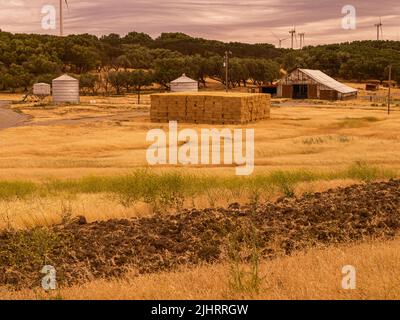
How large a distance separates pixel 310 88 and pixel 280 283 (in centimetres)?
8109

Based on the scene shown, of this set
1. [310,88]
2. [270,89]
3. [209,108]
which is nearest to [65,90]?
[209,108]

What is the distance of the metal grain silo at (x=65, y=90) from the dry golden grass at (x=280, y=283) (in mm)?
69499

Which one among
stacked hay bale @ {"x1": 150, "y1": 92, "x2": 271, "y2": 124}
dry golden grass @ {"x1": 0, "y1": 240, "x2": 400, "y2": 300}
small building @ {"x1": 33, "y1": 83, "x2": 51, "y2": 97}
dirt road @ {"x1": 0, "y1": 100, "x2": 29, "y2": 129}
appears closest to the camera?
dry golden grass @ {"x1": 0, "y1": 240, "x2": 400, "y2": 300}

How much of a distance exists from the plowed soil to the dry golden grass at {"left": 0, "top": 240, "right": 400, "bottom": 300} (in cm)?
88


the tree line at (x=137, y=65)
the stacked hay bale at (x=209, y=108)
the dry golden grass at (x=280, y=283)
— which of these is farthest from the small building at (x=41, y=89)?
the dry golden grass at (x=280, y=283)

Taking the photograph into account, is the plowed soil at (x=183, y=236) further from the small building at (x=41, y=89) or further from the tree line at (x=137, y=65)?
the tree line at (x=137, y=65)

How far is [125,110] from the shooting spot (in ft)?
215

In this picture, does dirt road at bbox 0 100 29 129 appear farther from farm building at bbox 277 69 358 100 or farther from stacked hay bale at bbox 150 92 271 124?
farm building at bbox 277 69 358 100

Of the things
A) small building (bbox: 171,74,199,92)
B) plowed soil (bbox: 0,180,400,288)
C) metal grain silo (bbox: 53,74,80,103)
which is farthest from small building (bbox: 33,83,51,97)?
plowed soil (bbox: 0,180,400,288)

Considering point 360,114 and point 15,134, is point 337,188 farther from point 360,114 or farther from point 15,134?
point 360,114

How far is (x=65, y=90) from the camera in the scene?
77188mm

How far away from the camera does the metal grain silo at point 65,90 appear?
77000mm

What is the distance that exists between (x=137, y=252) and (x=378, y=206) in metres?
6.81

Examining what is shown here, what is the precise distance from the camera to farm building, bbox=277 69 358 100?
85.8 metres
